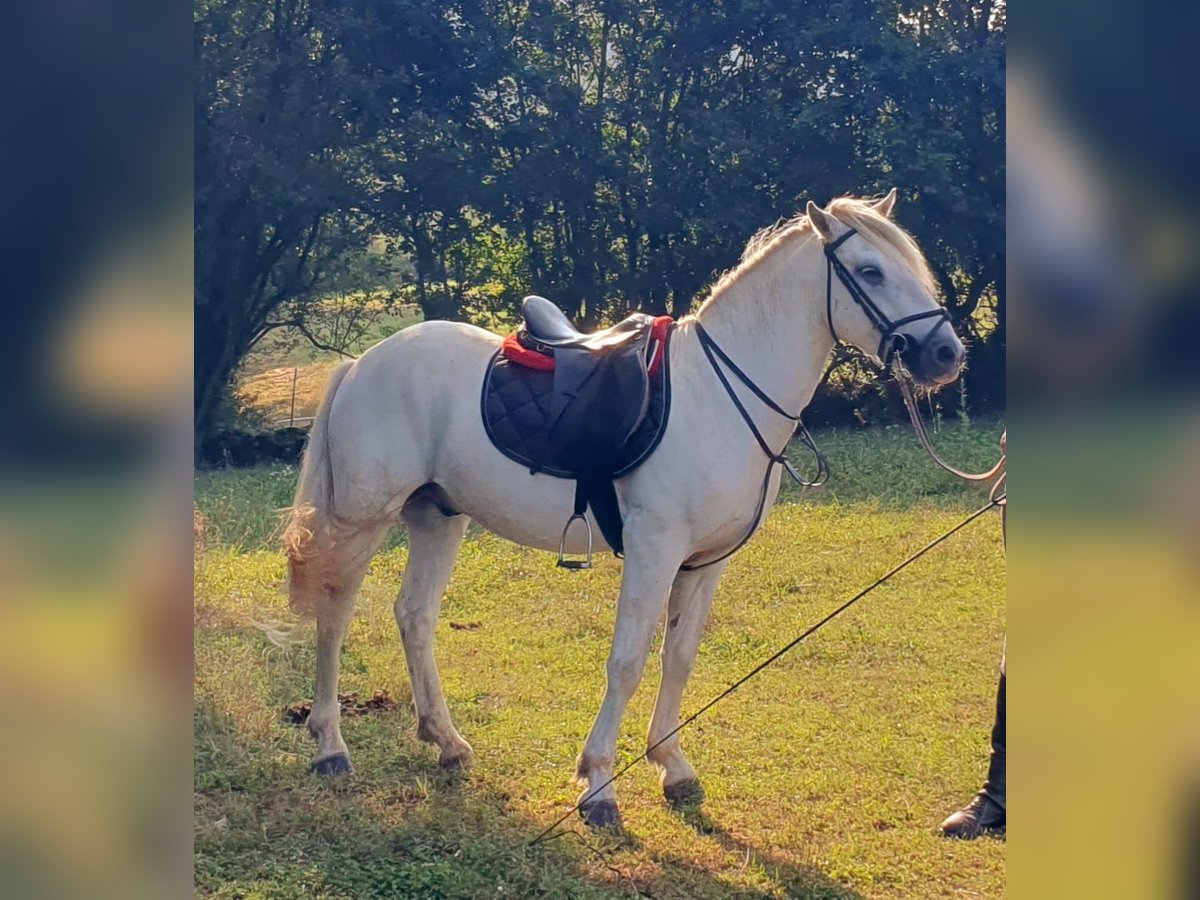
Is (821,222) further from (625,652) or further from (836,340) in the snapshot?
(625,652)

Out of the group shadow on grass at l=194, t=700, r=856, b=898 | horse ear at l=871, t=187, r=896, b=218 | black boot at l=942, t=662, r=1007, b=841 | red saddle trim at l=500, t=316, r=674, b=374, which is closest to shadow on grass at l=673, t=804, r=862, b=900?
shadow on grass at l=194, t=700, r=856, b=898

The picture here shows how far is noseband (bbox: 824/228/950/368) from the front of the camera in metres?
3.08

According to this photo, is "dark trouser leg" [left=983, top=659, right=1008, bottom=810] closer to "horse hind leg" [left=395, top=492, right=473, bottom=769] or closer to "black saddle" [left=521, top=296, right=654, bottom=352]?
"black saddle" [left=521, top=296, right=654, bottom=352]

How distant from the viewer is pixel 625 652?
11.2 feet

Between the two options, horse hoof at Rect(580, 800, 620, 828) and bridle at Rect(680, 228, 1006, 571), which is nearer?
bridle at Rect(680, 228, 1006, 571)

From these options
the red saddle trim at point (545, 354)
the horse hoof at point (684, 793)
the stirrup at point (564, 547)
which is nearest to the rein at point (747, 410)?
the red saddle trim at point (545, 354)

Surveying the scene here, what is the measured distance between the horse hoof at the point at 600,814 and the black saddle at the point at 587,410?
0.72 metres

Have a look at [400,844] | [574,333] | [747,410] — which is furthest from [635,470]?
[400,844]

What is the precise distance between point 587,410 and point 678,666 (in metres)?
0.93

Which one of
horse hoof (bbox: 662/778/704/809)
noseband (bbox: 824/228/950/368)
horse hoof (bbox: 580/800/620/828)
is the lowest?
horse hoof (bbox: 662/778/704/809)

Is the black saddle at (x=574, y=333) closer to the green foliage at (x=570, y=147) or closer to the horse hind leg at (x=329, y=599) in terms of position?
the horse hind leg at (x=329, y=599)

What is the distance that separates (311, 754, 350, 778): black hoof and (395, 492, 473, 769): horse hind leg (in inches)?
11.5

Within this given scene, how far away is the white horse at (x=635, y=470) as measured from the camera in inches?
126
